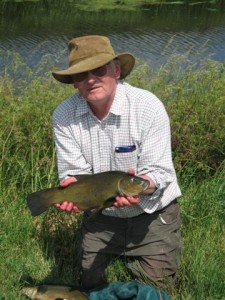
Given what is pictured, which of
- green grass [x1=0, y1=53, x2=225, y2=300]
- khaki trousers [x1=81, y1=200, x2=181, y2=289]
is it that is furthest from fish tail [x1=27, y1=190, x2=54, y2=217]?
green grass [x1=0, y1=53, x2=225, y2=300]

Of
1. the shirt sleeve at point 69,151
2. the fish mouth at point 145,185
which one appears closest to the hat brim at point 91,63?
the shirt sleeve at point 69,151

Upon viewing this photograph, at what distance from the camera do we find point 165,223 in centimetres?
346

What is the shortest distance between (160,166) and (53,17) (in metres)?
20.1

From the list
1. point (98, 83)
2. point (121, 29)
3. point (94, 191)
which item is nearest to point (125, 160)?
point (94, 191)

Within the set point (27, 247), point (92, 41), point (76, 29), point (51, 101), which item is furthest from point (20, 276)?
point (76, 29)

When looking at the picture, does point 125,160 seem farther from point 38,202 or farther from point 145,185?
point 38,202

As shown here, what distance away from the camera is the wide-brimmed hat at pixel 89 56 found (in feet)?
9.88

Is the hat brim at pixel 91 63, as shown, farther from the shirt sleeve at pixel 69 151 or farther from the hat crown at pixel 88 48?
the shirt sleeve at pixel 69 151

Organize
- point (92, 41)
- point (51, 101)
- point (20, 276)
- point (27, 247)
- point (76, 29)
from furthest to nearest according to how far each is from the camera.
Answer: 1. point (76, 29)
2. point (51, 101)
3. point (27, 247)
4. point (20, 276)
5. point (92, 41)

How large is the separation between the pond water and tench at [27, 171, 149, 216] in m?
8.14

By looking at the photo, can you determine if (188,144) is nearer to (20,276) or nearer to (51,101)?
(51,101)

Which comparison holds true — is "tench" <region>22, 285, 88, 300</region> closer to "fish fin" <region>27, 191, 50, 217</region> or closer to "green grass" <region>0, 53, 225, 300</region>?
"green grass" <region>0, 53, 225, 300</region>

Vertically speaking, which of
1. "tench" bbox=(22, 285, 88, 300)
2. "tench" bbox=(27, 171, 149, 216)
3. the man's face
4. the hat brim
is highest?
the hat brim

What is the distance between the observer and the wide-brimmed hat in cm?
301
